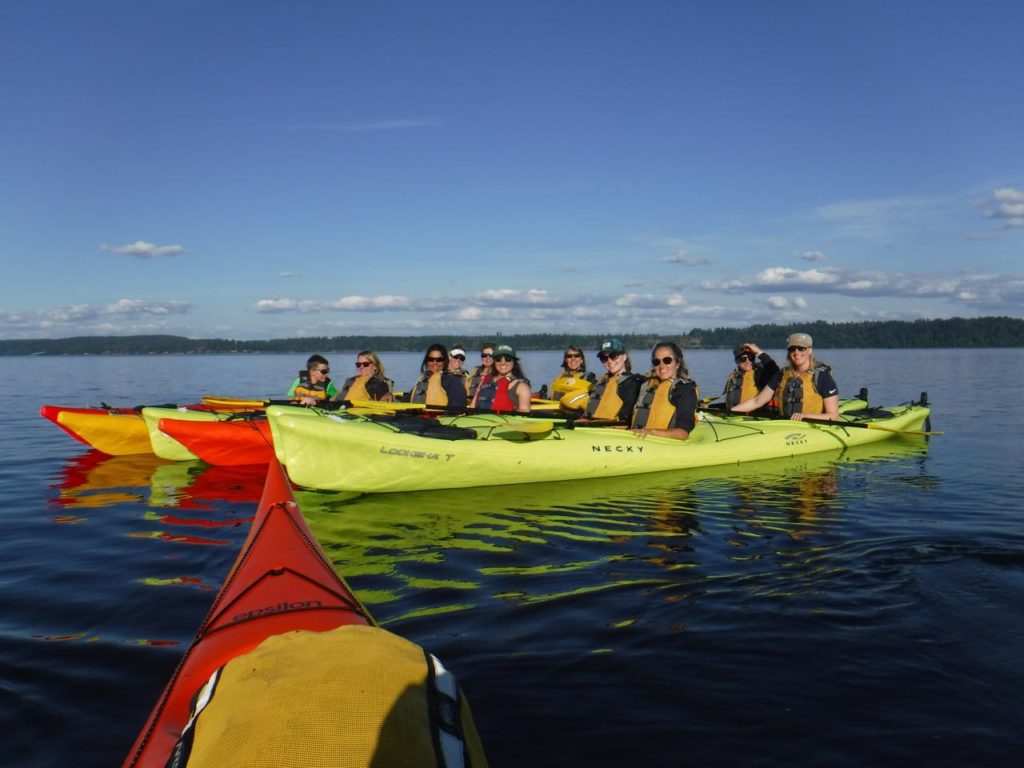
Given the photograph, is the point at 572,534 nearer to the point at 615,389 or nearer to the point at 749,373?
the point at 615,389

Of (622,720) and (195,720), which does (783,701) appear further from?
(195,720)

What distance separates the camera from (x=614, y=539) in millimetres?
7090

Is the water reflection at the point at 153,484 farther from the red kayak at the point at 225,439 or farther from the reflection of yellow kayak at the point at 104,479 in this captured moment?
the red kayak at the point at 225,439

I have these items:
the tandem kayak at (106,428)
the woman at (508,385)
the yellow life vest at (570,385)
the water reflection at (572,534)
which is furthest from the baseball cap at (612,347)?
the tandem kayak at (106,428)

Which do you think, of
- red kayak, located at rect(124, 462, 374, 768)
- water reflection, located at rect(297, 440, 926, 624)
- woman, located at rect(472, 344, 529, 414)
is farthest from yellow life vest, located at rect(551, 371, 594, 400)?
red kayak, located at rect(124, 462, 374, 768)

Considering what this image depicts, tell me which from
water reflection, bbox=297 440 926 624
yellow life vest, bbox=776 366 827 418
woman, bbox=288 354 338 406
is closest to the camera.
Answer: water reflection, bbox=297 440 926 624

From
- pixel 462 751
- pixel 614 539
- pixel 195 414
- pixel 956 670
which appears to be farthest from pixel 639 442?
pixel 462 751

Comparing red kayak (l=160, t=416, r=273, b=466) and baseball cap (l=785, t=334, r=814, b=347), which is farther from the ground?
baseball cap (l=785, t=334, r=814, b=347)

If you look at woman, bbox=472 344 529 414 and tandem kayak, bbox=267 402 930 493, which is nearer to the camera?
tandem kayak, bbox=267 402 930 493

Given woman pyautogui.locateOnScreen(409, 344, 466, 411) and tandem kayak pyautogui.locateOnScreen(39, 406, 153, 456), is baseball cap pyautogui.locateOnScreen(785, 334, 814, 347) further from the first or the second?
tandem kayak pyautogui.locateOnScreen(39, 406, 153, 456)

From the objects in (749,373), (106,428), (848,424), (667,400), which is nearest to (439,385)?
(667,400)

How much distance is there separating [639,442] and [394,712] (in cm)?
873

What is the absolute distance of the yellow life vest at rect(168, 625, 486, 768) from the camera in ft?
6.03

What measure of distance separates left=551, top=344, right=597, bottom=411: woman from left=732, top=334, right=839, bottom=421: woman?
144 inches
